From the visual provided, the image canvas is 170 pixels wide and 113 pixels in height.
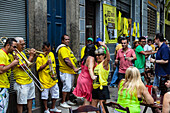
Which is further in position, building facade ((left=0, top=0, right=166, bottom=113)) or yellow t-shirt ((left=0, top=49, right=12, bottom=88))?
building facade ((left=0, top=0, right=166, bottom=113))

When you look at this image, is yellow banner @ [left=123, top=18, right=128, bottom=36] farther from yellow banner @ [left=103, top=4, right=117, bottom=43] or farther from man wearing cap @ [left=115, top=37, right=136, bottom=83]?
man wearing cap @ [left=115, top=37, right=136, bottom=83]

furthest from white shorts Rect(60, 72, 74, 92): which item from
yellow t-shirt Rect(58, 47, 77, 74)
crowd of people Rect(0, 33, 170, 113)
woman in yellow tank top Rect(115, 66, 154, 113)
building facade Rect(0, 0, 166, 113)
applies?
woman in yellow tank top Rect(115, 66, 154, 113)

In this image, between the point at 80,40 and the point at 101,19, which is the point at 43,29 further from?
the point at 101,19

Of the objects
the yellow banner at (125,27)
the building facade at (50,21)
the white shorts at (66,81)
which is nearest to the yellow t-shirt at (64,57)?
the white shorts at (66,81)

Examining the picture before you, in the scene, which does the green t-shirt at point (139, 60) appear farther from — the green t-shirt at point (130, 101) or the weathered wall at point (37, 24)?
the green t-shirt at point (130, 101)

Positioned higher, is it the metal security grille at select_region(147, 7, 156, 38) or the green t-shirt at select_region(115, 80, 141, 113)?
the metal security grille at select_region(147, 7, 156, 38)

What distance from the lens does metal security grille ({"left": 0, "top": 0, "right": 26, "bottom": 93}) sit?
19.2ft

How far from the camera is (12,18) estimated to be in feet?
20.1

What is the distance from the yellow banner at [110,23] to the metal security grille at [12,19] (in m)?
5.85

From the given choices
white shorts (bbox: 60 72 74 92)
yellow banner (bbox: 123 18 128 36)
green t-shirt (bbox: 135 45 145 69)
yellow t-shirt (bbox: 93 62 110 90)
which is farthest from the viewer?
yellow banner (bbox: 123 18 128 36)

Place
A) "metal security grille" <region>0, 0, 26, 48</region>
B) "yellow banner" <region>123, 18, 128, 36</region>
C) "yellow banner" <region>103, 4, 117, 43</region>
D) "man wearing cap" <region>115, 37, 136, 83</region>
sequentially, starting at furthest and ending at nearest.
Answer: "yellow banner" <region>123, 18, 128, 36</region>, "yellow banner" <region>103, 4, 117, 43</region>, "man wearing cap" <region>115, 37, 136, 83</region>, "metal security grille" <region>0, 0, 26, 48</region>

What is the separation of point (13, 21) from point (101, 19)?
5.91 meters

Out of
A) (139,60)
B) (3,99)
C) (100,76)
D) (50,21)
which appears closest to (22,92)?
(3,99)

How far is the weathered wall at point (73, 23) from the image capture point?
8352mm
